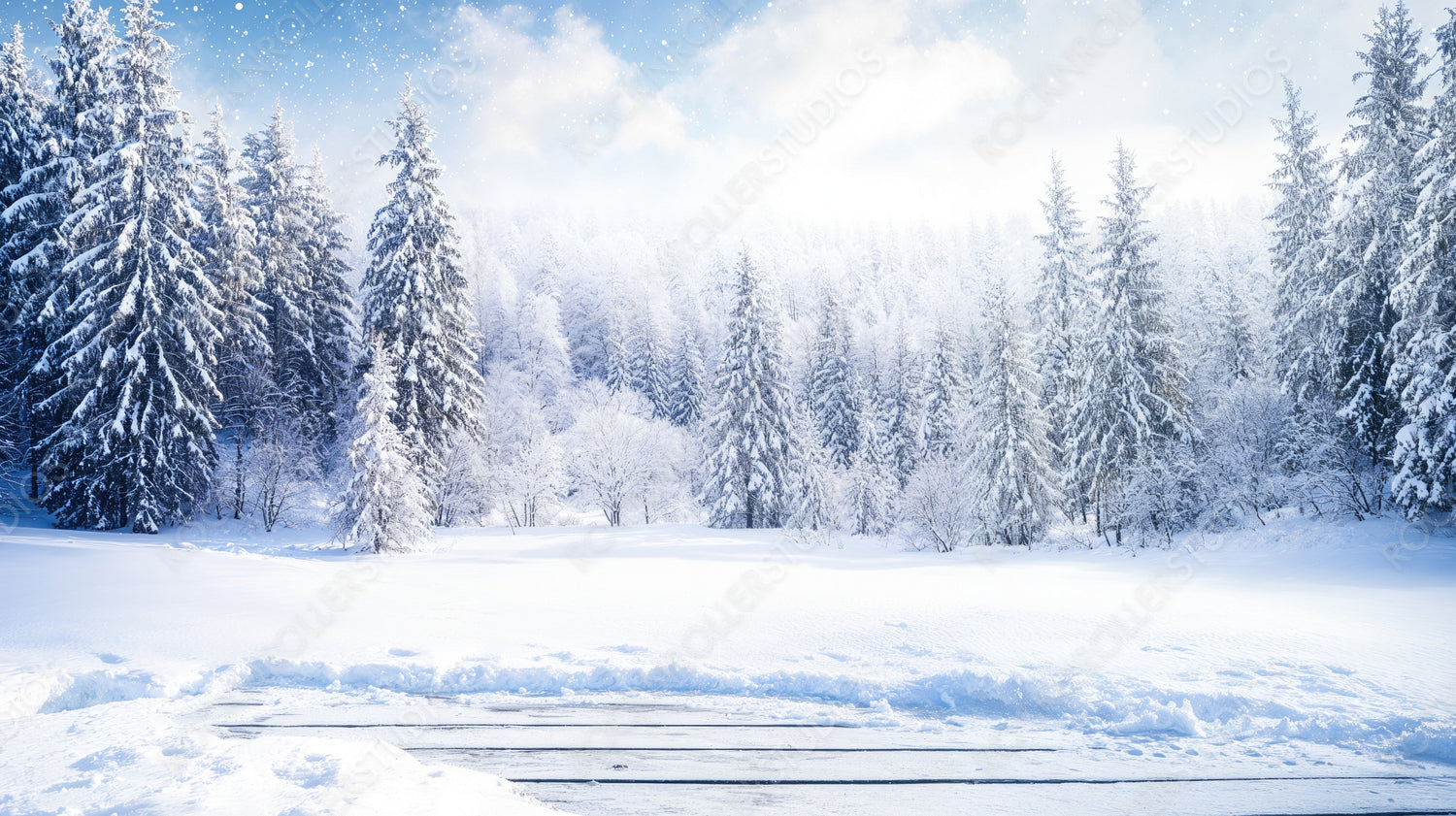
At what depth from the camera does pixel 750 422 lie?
3116 centimetres

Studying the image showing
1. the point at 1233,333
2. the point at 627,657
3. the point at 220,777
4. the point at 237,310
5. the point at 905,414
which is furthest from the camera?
the point at 905,414

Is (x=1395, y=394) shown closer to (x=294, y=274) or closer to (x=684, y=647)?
(x=684, y=647)

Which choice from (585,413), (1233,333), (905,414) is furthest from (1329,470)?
(585,413)

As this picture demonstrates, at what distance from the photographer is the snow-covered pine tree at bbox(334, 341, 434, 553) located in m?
16.0

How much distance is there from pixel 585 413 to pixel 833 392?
56.4 feet

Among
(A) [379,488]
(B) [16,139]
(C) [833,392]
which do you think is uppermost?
(B) [16,139]

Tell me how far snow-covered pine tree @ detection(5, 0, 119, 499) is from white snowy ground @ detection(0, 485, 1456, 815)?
10.2 m

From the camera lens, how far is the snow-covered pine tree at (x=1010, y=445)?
81.2 feet

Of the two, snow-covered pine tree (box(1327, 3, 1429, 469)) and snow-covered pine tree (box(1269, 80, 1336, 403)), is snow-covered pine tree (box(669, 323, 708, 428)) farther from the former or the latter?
snow-covered pine tree (box(1327, 3, 1429, 469))

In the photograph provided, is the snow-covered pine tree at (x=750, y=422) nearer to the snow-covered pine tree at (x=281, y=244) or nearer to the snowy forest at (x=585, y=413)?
the snowy forest at (x=585, y=413)

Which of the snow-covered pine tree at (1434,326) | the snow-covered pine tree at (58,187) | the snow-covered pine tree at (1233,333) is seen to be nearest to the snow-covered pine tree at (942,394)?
the snow-covered pine tree at (1233,333)

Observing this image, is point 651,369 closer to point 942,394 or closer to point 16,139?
point 942,394

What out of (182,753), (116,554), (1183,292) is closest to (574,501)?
(116,554)

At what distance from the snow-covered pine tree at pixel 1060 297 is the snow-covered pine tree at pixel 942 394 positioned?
9.33m
